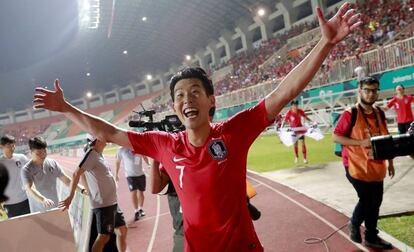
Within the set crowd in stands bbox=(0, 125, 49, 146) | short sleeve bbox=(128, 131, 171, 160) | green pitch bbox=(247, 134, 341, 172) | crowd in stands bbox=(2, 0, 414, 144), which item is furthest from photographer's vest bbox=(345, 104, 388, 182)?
crowd in stands bbox=(0, 125, 49, 146)

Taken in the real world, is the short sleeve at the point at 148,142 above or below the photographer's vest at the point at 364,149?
above

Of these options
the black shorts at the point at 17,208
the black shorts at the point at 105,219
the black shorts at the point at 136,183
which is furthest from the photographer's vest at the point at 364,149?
the black shorts at the point at 17,208

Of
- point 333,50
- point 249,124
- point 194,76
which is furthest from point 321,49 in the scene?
point 333,50

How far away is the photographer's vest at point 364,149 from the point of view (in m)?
3.89

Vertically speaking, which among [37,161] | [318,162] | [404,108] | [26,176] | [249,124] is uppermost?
[249,124]

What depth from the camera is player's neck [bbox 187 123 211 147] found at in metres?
2.06

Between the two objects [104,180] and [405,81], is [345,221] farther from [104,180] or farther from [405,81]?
[405,81]

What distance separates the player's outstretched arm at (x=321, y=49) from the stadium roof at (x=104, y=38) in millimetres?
31028

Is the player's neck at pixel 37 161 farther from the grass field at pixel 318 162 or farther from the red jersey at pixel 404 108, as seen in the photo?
the red jersey at pixel 404 108

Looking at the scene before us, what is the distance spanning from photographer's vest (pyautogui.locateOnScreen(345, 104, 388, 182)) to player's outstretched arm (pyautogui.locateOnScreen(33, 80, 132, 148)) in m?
2.77

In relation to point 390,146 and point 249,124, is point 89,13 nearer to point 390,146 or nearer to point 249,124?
point 249,124

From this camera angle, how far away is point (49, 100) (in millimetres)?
2248

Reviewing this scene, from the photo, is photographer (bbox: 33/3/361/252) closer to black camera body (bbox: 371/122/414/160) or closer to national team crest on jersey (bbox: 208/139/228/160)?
national team crest on jersey (bbox: 208/139/228/160)

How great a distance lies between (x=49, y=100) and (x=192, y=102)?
97 cm
